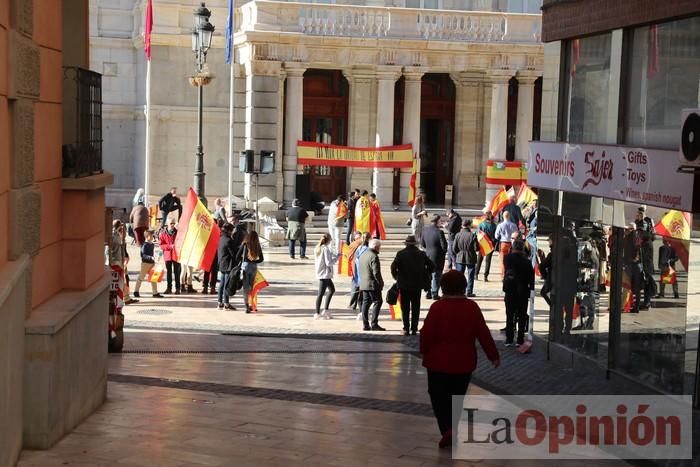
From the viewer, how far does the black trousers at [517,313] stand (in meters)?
17.7

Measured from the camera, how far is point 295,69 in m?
36.0

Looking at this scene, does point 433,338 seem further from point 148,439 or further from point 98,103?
point 98,103

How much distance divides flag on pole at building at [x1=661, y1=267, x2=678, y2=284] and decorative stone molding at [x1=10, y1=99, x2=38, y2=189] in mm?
6137

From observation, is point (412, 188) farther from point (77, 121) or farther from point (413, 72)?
point (77, 121)

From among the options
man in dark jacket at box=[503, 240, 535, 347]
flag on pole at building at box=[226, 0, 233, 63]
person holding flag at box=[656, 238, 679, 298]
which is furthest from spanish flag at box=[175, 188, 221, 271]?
person holding flag at box=[656, 238, 679, 298]

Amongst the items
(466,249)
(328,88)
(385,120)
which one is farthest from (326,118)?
(466,249)

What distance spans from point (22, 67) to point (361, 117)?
30978 millimetres

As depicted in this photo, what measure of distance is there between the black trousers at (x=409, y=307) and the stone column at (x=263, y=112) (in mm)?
16594

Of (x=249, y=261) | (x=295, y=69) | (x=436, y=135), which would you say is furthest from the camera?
(x=436, y=135)

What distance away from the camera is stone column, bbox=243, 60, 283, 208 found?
3578 cm

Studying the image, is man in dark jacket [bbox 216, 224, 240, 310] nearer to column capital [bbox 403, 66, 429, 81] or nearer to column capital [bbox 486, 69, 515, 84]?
column capital [bbox 403, 66, 429, 81]

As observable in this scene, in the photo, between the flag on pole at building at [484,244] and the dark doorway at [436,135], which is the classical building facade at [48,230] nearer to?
the flag on pole at building at [484,244]

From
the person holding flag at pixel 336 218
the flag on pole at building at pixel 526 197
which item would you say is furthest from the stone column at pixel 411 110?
the person holding flag at pixel 336 218

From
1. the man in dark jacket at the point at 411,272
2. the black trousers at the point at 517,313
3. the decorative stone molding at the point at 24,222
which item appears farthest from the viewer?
the man in dark jacket at the point at 411,272
